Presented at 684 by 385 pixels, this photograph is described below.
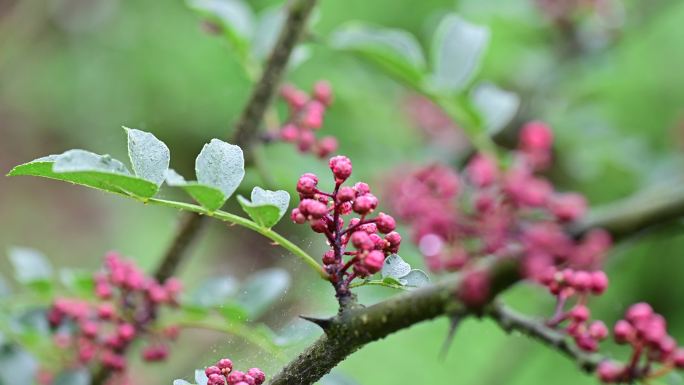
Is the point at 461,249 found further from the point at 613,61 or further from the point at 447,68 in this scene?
the point at 613,61

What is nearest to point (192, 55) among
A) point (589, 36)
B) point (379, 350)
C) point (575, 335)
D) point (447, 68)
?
point (379, 350)

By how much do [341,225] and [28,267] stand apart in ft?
2.11

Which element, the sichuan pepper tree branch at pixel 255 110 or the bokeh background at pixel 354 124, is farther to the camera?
the bokeh background at pixel 354 124

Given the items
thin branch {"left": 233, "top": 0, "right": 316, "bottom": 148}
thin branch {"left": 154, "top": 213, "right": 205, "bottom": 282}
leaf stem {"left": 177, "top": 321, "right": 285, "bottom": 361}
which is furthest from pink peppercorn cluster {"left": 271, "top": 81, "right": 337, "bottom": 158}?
leaf stem {"left": 177, "top": 321, "right": 285, "bottom": 361}

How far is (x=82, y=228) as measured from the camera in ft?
13.4

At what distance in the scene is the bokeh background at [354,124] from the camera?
5.40ft

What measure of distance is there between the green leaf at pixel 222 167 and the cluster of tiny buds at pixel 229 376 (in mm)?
126

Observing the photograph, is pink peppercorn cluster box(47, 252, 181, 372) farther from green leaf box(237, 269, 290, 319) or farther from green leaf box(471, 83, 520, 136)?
green leaf box(471, 83, 520, 136)

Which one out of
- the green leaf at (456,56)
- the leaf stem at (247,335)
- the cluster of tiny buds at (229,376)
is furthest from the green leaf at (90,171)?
the green leaf at (456,56)

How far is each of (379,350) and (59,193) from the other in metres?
2.65

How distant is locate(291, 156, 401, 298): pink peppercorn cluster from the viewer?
59 cm

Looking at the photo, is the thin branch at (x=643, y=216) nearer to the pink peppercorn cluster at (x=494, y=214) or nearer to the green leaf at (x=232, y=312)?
the pink peppercorn cluster at (x=494, y=214)

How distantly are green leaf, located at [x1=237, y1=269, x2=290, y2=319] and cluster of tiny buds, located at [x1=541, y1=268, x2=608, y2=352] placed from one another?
1.45ft

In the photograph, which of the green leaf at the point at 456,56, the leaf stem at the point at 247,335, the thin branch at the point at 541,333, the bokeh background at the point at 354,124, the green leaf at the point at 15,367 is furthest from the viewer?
the bokeh background at the point at 354,124
